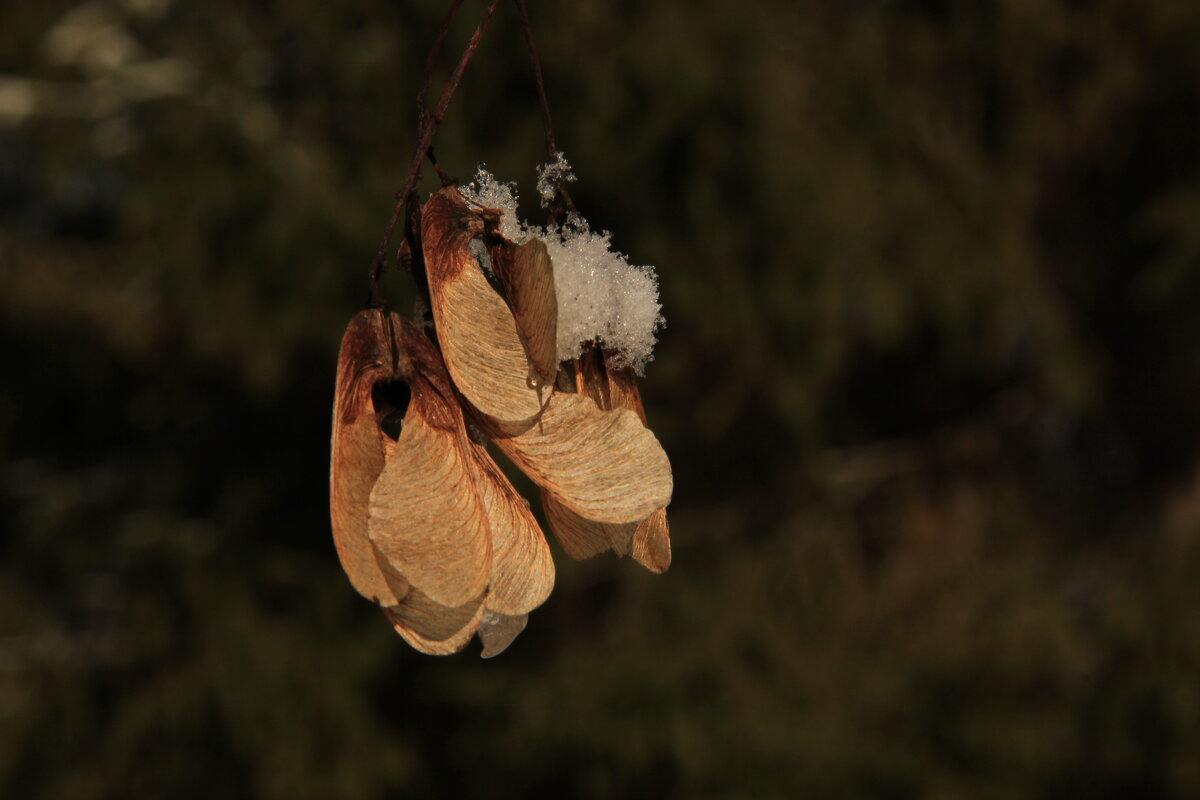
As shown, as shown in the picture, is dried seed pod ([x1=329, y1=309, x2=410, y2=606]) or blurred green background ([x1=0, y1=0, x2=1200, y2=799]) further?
blurred green background ([x1=0, y1=0, x2=1200, y2=799])

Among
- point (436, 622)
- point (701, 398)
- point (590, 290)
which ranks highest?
point (701, 398)

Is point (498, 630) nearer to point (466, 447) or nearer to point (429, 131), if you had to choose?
point (466, 447)

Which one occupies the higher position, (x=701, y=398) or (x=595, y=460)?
(x=701, y=398)

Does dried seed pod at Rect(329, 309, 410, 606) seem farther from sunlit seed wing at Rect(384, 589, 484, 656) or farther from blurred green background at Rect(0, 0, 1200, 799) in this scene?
blurred green background at Rect(0, 0, 1200, 799)

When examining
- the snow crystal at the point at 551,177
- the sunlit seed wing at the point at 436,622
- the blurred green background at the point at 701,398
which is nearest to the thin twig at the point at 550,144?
the snow crystal at the point at 551,177

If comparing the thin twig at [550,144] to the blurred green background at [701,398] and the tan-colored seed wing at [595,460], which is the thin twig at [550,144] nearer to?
the tan-colored seed wing at [595,460]

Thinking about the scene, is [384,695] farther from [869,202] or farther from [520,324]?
[520,324]

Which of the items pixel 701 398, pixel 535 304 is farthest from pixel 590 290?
pixel 701 398

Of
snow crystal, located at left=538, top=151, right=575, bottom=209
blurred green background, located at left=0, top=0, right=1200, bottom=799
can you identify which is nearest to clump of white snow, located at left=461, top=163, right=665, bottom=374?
snow crystal, located at left=538, top=151, right=575, bottom=209
